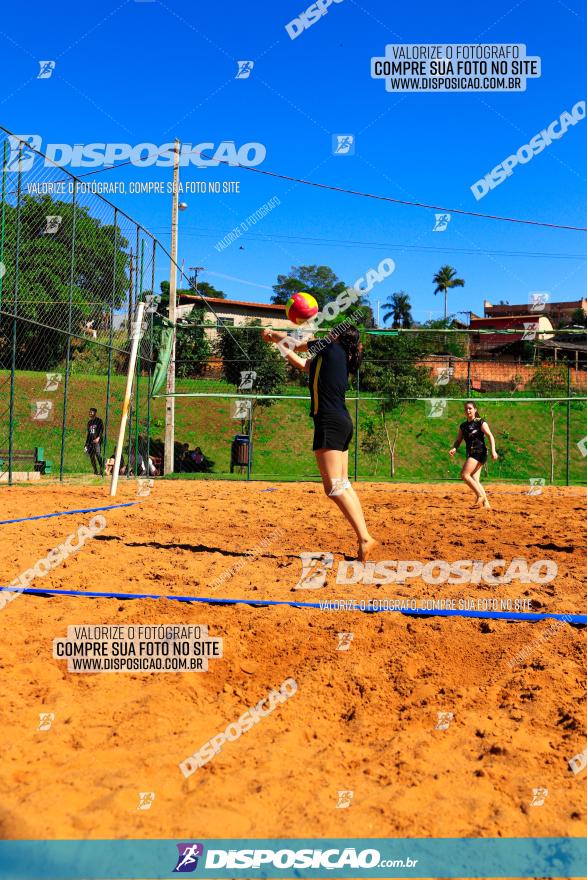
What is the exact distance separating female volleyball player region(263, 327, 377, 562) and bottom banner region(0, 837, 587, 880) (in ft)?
11.1

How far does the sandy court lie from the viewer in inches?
93.2

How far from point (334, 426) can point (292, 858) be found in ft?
12.6

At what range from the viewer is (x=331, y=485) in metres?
5.62

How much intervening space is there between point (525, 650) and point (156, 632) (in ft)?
6.68

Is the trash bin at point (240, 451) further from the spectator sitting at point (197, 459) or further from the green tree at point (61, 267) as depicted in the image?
the green tree at point (61, 267)

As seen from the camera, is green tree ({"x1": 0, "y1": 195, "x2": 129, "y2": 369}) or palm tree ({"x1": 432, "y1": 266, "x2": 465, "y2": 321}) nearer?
green tree ({"x1": 0, "y1": 195, "x2": 129, "y2": 369})

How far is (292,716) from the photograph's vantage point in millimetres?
3182

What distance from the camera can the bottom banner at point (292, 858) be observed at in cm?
210

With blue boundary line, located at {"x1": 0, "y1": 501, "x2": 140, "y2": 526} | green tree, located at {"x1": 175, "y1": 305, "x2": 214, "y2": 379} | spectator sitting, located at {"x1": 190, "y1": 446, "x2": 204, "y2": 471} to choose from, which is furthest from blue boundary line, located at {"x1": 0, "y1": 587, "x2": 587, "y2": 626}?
green tree, located at {"x1": 175, "y1": 305, "x2": 214, "y2": 379}

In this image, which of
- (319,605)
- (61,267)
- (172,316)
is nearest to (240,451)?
(172,316)

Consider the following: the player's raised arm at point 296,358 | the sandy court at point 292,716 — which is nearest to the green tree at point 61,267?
the player's raised arm at point 296,358

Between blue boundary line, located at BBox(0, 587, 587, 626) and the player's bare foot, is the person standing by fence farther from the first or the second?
blue boundary line, located at BBox(0, 587, 587, 626)

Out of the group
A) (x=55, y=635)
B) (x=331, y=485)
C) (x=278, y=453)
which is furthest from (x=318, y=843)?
(x=278, y=453)

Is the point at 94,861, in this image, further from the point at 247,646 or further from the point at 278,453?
the point at 278,453
